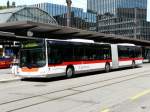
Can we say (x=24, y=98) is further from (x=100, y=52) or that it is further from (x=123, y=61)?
(x=123, y=61)

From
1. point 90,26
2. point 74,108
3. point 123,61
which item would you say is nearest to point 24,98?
point 74,108

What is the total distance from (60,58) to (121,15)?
84.5 metres

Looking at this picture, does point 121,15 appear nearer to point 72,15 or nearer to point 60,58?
point 72,15

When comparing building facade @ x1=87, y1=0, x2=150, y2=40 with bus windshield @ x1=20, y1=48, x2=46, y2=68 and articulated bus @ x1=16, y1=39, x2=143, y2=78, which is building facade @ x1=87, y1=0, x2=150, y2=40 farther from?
bus windshield @ x1=20, y1=48, x2=46, y2=68

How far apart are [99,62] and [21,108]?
17.7 m

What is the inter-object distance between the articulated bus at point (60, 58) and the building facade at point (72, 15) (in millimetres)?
63459

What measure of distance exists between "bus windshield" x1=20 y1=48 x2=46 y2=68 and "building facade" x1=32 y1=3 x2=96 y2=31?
6962cm

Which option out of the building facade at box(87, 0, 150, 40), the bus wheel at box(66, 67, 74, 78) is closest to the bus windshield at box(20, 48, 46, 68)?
the bus wheel at box(66, 67, 74, 78)

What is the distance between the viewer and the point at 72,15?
3629 inches

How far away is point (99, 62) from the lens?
28.3 m

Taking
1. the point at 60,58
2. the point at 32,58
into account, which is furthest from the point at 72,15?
the point at 32,58

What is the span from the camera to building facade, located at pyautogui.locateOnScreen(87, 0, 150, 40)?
9084 cm

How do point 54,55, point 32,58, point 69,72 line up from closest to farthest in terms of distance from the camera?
point 32,58 < point 54,55 < point 69,72

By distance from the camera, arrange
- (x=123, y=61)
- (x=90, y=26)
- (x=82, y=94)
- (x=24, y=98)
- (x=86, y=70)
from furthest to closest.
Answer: (x=90, y=26)
(x=123, y=61)
(x=86, y=70)
(x=82, y=94)
(x=24, y=98)
